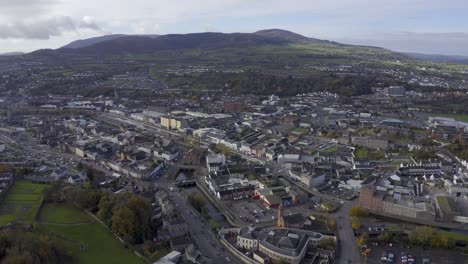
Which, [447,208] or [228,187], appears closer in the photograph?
[447,208]

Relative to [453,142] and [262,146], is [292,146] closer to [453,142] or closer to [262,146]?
[262,146]

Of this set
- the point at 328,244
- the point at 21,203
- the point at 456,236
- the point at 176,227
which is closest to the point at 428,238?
the point at 456,236

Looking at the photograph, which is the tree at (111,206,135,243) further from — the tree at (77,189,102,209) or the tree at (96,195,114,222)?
the tree at (77,189,102,209)

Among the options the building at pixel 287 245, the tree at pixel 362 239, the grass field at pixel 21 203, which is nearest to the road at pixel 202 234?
the building at pixel 287 245

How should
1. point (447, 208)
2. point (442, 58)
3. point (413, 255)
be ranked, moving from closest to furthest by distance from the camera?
1. point (413, 255)
2. point (447, 208)
3. point (442, 58)

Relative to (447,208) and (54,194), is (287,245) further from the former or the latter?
(54,194)

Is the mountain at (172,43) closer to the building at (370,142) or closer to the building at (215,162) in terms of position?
the building at (370,142)
